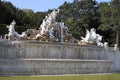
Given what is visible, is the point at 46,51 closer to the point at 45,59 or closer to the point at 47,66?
the point at 45,59

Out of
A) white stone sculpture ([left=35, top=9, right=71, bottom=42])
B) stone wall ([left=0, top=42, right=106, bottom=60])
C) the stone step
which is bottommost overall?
the stone step

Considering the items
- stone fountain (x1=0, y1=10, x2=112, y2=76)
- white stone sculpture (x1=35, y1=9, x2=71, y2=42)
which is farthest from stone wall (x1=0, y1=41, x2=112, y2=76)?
white stone sculpture (x1=35, y1=9, x2=71, y2=42)

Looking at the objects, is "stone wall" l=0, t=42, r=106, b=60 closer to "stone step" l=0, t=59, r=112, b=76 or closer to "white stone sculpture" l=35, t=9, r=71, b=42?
"stone step" l=0, t=59, r=112, b=76

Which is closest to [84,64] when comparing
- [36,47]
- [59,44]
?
[59,44]

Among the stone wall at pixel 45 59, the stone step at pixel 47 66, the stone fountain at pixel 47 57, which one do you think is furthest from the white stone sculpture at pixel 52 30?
the stone step at pixel 47 66

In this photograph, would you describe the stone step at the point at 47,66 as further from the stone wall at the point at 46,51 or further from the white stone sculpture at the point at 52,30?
the white stone sculpture at the point at 52,30

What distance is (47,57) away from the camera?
32.8 metres

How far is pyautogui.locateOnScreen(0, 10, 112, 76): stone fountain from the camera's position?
3003cm

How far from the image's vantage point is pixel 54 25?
3928 cm

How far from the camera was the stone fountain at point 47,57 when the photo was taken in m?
30.0

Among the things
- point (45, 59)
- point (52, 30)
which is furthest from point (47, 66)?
point (52, 30)

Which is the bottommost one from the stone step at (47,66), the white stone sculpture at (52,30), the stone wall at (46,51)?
the stone step at (47,66)

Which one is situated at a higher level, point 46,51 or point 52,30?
point 52,30

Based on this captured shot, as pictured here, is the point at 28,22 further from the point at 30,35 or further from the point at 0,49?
the point at 0,49
